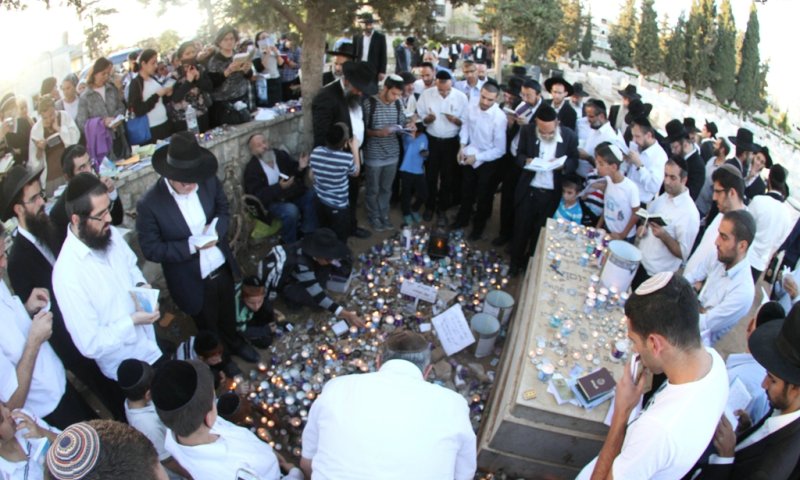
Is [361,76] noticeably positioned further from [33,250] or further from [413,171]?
[33,250]

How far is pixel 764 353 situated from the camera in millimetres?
2340

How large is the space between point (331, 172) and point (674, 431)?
4.02 m

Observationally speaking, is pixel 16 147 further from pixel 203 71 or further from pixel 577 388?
pixel 577 388

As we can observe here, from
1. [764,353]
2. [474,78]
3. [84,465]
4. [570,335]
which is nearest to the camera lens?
[84,465]

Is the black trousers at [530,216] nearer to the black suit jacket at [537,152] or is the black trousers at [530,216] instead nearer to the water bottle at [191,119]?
the black suit jacket at [537,152]

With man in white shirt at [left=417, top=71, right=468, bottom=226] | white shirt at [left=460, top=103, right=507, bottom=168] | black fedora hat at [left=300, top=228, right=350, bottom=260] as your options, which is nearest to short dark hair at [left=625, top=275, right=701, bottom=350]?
black fedora hat at [left=300, top=228, right=350, bottom=260]

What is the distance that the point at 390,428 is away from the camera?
2.01m

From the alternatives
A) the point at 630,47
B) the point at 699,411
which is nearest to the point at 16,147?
the point at 699,411

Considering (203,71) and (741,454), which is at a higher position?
(203,71)

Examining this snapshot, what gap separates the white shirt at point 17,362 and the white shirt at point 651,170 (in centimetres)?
545

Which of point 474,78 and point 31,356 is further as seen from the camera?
point 474,78

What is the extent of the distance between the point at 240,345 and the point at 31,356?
6.29 ft

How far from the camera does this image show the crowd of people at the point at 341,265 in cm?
211

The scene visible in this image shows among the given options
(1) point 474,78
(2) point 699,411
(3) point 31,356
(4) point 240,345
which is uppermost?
(1) point 474,78
